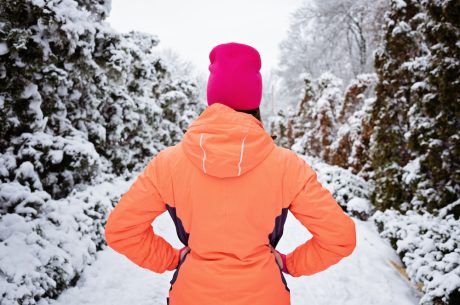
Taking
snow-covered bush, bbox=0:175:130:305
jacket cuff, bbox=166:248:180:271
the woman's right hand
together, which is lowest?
snow-covered bush, bbox=0:175:130:305

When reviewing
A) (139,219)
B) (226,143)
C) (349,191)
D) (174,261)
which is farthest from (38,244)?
(349,191)

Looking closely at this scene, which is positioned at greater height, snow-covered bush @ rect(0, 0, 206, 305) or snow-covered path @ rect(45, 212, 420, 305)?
snow-covered bush @ rect(0, 0, 206, 305)

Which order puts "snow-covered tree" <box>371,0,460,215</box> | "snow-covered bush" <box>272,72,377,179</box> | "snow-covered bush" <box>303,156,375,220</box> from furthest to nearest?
"snow-covered bush" <box>272,72,377,179</box>, "snow-covered bush" <box>303,156,375,220</box>, "snow-covered tree" <box>371,0,460,215</box>

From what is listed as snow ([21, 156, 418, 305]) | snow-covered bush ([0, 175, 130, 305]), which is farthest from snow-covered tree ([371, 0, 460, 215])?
snow-covered bush ([0, 175, 130, 305])

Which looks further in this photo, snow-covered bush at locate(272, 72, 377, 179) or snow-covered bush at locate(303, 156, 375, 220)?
snow-covered bush at locate(272, 72, 377, 179)

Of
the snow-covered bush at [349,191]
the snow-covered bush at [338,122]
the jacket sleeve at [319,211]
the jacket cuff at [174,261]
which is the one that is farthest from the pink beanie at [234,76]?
the snow-covered bush at [338,122]

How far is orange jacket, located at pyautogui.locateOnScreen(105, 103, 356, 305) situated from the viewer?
138 centimetres

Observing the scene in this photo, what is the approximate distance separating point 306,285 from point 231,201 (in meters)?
3.93

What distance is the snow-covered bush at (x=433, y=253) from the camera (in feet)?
10.9

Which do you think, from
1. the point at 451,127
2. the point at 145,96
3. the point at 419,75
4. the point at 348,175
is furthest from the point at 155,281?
the point at 145,96

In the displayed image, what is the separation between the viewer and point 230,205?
1.39 meters

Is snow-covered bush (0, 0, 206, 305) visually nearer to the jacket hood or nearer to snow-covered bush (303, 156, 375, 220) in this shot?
the jacket hood

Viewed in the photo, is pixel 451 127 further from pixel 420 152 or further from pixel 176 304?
pixel 176 304

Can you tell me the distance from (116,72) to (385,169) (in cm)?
569
